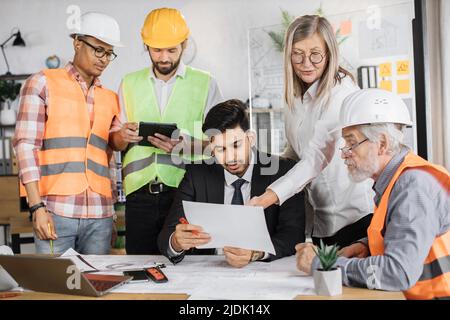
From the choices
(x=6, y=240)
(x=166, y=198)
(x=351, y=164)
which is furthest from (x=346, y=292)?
(x=6, y=240)

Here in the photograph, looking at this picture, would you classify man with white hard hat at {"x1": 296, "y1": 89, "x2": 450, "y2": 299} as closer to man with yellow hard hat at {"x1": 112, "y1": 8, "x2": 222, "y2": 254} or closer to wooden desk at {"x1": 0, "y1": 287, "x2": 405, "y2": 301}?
wooden desk at {"x1": 0, "y1": 287, "x2": 405, "y2": 301}

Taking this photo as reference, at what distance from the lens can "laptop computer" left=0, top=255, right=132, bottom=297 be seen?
1.66 m

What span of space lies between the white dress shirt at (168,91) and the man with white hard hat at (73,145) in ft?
0.18

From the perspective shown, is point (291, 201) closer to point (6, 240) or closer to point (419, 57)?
point (419, 57)

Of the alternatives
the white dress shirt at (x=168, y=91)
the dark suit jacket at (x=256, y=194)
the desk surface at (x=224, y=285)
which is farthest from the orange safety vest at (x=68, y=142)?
the desk surface at (x=224, y=285)

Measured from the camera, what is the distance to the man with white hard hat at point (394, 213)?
Result: 1.64m

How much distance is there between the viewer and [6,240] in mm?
2916

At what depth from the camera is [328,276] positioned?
1.59 m

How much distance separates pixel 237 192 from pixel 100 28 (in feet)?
3.38

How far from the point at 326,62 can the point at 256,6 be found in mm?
447

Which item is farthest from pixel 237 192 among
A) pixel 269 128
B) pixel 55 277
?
pixel 55 277

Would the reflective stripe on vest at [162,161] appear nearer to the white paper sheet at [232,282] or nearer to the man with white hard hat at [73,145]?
the man with white hard hat at [73,145]

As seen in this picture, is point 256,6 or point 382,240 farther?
point 256,6

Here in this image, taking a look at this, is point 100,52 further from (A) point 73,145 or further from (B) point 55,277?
(B) point 55,277
